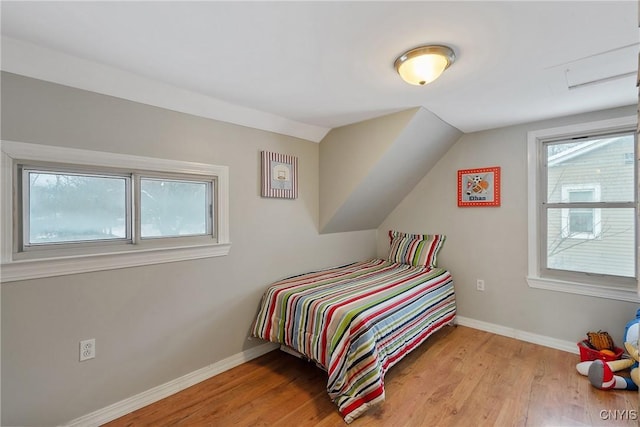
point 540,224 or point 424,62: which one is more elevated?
point 424,62

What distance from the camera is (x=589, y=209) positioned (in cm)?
270

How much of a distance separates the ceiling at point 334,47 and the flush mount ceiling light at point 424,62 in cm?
5

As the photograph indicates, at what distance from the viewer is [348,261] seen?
12.2ft

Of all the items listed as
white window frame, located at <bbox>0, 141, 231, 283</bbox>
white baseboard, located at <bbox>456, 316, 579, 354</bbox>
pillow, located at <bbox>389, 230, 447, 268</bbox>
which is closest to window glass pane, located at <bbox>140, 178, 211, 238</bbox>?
white window frame, located at <bbox>0, 141, 231, 283</bbox>

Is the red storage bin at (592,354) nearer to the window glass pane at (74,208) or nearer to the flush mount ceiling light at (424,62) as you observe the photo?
the flush mount ceiling light at (424,62)

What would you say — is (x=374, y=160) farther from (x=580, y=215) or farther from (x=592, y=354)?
(x=592, y=354)

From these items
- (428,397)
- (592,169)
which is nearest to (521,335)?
(428,397)

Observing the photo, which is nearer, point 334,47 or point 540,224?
point 334,47

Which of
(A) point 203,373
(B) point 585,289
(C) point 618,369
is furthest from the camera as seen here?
(B) point 585,289

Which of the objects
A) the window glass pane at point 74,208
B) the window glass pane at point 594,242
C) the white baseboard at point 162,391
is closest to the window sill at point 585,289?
the window glass pane at point 594,242

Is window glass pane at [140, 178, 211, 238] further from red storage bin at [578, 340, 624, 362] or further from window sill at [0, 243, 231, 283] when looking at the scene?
red storage bin at [578, 340, 624, 362]

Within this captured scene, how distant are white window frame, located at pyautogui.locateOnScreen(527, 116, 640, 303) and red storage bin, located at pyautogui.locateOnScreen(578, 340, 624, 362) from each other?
0.43m

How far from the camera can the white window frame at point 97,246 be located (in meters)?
1.57

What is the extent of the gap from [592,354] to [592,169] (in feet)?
5.16
